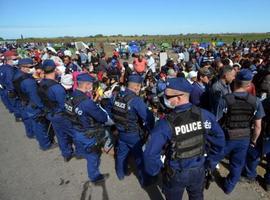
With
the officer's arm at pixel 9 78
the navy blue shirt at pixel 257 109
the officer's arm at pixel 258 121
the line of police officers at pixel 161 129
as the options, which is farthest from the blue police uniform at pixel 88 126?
the officer's arm at pixel 9 78

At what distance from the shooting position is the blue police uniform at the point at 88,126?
4164 mm

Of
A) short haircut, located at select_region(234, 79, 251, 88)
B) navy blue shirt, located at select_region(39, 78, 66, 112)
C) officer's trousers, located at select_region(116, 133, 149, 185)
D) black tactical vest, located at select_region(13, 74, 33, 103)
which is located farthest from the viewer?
black tactical vest, located at select_region(13, 74, 33, 103)

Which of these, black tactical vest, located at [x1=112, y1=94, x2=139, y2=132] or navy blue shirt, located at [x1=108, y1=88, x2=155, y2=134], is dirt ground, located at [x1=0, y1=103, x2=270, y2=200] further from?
navy blue shirt, located at [x1=108, y1=88, x2=155, y2=134]

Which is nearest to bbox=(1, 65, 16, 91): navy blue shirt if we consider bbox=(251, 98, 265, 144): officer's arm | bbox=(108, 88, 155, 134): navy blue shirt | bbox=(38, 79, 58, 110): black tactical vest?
bbox=(38, 79, 58, 110): black tactical vest

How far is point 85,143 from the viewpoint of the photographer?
4.46m

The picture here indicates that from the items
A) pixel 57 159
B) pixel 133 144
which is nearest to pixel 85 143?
pixel 133 144

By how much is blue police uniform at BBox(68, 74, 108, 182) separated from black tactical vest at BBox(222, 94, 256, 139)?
2.22 metres

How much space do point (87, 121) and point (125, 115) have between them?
751mm

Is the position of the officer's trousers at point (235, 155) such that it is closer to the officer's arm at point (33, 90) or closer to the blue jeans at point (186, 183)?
the blue jeans at point (186, 183)

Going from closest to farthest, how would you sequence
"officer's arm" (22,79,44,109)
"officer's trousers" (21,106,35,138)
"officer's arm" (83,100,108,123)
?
"officer's arm" (83,100,108,123) < "officer's arm" (22,79,44,109) < "officer's trousers" (21,106,35,138)

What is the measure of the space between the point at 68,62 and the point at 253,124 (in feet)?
29.7

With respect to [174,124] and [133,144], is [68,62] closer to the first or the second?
[133,144]

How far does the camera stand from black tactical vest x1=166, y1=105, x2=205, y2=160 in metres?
2.62

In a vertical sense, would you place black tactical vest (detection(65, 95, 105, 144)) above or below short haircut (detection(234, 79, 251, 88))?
below
